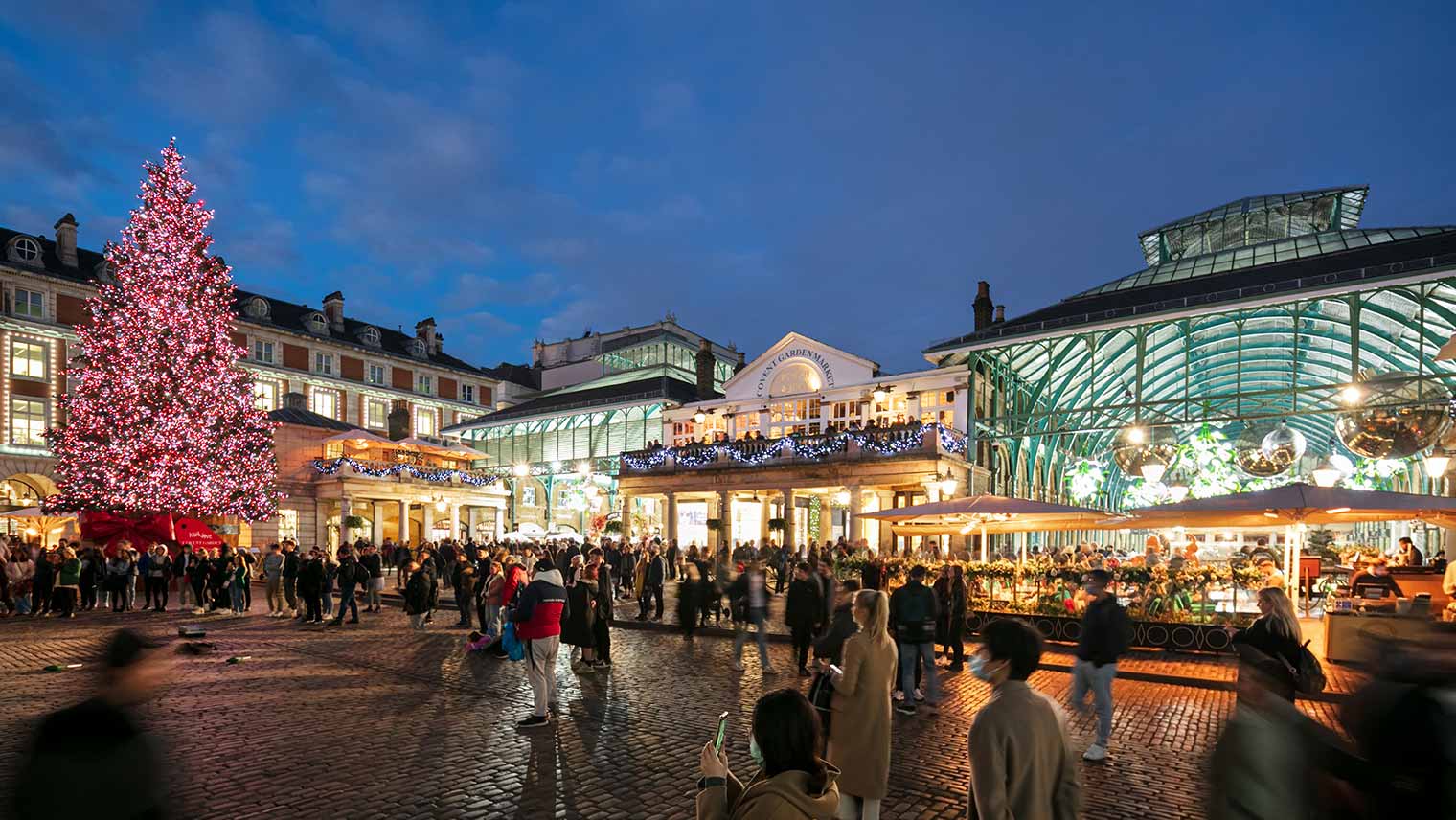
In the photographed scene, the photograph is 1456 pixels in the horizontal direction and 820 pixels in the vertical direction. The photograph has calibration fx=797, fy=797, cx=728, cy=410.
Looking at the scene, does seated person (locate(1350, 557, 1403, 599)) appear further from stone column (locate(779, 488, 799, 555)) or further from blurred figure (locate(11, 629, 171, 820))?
blurred figure (locate(11, 629, 171, 820))

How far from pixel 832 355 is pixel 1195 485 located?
1296cm

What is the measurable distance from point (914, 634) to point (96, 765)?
7695 mm

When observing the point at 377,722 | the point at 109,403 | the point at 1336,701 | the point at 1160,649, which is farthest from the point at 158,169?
the point at 1336,701

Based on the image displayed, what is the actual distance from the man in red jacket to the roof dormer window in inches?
1807

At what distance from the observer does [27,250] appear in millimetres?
40250

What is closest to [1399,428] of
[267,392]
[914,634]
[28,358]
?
[914,634]

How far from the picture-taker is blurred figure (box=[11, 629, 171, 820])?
2781 mm

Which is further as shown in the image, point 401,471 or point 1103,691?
point 401,471

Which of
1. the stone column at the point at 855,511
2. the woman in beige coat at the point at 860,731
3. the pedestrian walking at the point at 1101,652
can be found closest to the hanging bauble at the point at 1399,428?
the pedestrian walking at the point at 1101,652

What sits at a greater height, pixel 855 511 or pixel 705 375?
pixel 705 375

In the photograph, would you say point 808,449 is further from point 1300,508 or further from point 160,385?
point 160,385

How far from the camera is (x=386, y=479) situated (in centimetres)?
3781

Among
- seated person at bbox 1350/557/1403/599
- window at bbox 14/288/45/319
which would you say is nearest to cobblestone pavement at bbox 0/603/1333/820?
seated person at bbox 1350/557/1403/599

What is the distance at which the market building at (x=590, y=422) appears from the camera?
37.5 m
